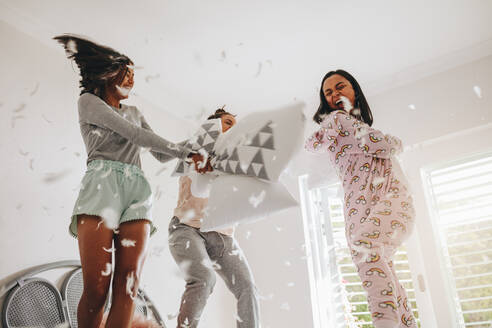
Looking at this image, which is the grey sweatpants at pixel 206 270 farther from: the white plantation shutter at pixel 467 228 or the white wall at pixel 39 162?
the white plantation shutter at pixel 467 228

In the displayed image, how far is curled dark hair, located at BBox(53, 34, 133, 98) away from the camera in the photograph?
4.12ft

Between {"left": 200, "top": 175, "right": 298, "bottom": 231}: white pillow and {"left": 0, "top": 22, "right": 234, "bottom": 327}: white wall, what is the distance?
3.03 feet

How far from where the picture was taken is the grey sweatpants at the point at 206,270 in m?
1.23

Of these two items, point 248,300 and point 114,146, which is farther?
point 248,300

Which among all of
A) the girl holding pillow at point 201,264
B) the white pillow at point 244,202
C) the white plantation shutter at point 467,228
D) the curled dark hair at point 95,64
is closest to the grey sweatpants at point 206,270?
the girl holding pillow at point 201,264

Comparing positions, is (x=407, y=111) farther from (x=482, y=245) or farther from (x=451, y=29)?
(x=482, y=245)

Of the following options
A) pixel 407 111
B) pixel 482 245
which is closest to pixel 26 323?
pixel 482 245

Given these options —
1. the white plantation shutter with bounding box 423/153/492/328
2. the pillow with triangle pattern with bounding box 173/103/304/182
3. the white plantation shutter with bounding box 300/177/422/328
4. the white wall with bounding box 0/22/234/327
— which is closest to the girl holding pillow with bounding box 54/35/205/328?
the pillow with triangle pattern with bounding box 173/103/304/182

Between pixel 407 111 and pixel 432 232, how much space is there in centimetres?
76

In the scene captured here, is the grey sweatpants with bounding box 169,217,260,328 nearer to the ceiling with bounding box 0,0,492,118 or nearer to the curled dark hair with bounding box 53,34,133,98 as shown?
the curled dark hair with bounding box 53,34,133,98

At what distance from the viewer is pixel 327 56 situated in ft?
7.20

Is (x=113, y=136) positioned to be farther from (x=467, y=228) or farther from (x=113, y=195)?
(x=467, y=228)

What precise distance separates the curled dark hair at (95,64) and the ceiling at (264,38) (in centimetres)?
57

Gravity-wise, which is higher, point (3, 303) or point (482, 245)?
point (482, 245)
